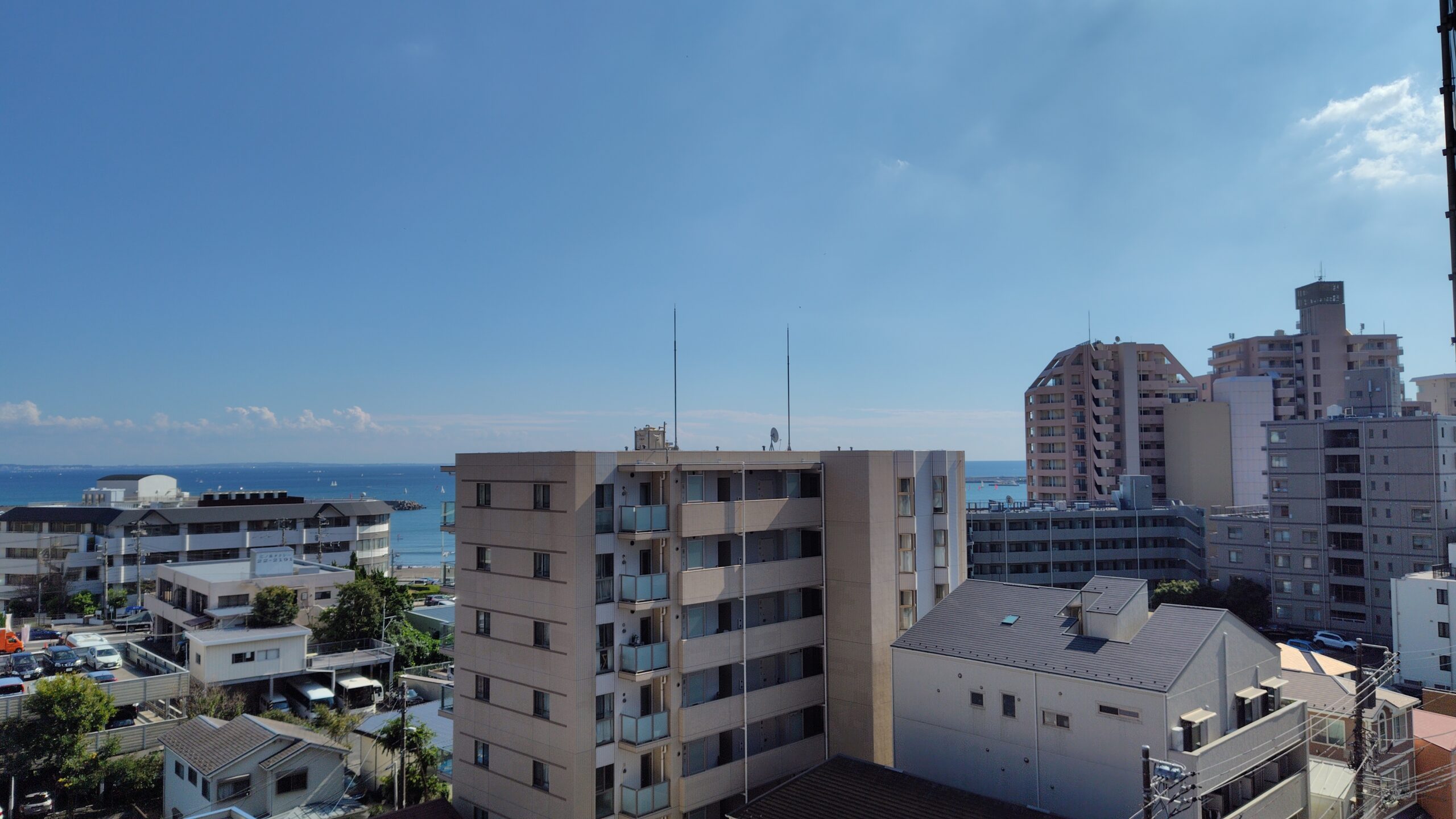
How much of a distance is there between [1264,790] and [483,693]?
905 inches

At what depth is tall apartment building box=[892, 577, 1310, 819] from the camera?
1884 centimetres

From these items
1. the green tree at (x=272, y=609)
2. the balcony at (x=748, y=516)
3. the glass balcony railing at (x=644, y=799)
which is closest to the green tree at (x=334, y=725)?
the green tree at (x=272, y=609)

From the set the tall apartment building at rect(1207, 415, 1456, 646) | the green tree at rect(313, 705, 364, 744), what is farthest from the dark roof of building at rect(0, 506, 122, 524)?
the tall apartment building at rect(1207, 415, 1456, 646)

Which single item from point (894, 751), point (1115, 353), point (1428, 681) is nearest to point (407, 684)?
point (894, 751)

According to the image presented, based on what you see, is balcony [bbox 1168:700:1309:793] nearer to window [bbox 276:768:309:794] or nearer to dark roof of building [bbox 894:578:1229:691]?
Result: dark roof of building [bbox 894:578:1229:691]

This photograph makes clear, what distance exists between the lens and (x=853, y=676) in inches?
1039

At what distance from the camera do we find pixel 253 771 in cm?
2917

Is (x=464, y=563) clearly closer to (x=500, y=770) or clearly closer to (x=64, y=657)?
(x=500, y=770)

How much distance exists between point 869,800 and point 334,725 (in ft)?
92.2

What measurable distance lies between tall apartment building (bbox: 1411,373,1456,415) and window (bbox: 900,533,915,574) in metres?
127

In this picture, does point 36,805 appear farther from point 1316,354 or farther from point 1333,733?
point 1316,354

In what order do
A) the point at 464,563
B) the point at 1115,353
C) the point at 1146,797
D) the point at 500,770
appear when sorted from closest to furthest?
the point at 1146,797
the point at 500,770
the point at 464,563
the point at 1115,353

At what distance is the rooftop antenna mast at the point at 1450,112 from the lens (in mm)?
9336

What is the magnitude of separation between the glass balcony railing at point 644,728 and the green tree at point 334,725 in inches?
785
